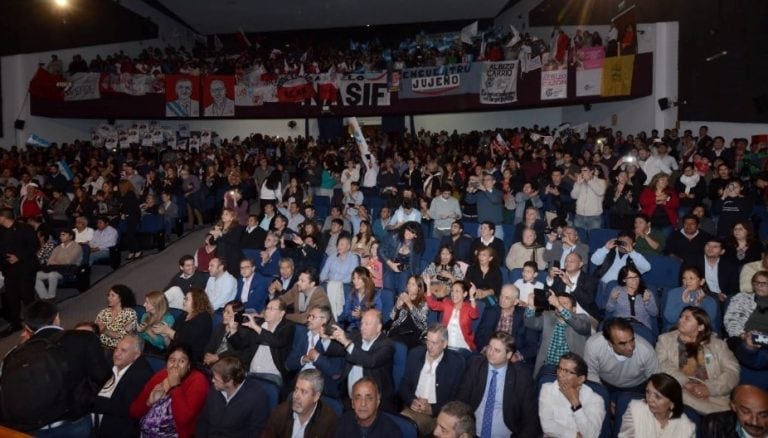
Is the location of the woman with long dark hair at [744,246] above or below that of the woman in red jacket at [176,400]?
above

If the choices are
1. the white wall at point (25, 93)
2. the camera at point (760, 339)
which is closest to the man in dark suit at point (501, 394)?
the camera at point (760, 339)

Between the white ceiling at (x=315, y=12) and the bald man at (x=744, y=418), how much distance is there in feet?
60.4

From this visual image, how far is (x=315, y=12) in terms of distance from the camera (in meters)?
20.7

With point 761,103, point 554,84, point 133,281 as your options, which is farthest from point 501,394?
point 554,84

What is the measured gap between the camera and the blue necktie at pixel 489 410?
4070 millimetres

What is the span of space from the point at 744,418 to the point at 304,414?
2509 millimetres

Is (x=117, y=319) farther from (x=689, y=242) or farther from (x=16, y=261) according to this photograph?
(x=689, y=242)

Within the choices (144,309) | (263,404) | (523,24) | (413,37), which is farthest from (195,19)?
(263,404)

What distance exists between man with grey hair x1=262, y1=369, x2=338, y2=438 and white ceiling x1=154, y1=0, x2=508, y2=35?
17870 millimetres

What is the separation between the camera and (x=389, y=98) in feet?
53.1

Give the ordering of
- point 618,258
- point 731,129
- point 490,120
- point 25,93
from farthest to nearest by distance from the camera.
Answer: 1. point 490,120
2. point 25,93
3. point 731,129
4. point 618,258

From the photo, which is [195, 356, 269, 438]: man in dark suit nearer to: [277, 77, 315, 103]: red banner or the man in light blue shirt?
the man in light blue shirt

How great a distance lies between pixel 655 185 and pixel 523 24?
13482 millimetres

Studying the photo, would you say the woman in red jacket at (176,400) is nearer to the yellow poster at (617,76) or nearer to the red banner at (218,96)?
the yellow poster at (617,76)
